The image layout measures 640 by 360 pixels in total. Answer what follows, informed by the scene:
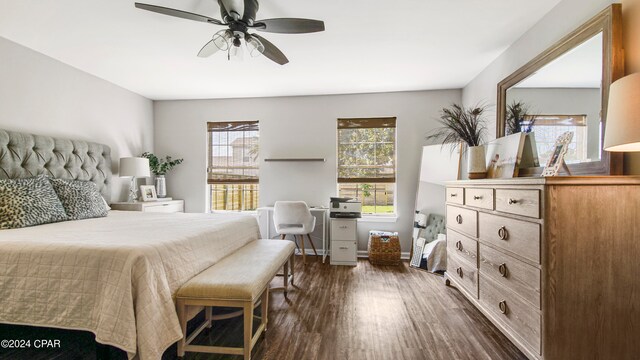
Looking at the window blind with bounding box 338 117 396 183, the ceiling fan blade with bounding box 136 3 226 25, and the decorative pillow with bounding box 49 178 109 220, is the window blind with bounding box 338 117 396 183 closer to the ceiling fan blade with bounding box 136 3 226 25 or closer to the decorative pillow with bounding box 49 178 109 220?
the ceiling fan blade with bounding box 136 3 226 25

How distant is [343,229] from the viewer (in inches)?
142

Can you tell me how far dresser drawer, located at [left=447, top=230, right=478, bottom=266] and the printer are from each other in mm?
1182

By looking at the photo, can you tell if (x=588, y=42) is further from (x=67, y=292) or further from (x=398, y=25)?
(x=67, y=292)

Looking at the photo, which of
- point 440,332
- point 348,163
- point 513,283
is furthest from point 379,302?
point 348,163

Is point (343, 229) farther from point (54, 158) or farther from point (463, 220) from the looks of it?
point (54, 158)

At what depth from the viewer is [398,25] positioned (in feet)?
7.38

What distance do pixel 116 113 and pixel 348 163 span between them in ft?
10.9

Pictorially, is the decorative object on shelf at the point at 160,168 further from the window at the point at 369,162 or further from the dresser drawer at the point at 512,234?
the dresser drawer at the point at 512,234

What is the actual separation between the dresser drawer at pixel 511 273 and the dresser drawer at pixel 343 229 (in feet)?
5.69

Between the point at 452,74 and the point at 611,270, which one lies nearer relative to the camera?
the point at 611,270

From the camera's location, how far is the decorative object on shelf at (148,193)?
3.77 meters

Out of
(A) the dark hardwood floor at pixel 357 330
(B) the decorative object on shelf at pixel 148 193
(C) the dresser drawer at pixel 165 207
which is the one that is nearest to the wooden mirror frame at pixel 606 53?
(A) the dark hardwood floor at pixel 357 330

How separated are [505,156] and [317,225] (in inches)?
100

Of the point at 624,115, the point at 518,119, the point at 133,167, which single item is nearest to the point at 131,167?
the point at 133,167
